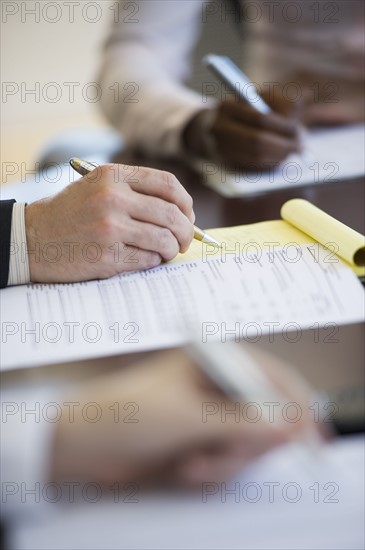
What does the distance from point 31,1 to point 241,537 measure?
3822 millimetres

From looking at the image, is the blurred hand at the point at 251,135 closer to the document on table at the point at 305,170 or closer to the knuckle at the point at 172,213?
the document on table at the point at 305,170

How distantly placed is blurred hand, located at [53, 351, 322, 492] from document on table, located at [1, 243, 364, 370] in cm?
5

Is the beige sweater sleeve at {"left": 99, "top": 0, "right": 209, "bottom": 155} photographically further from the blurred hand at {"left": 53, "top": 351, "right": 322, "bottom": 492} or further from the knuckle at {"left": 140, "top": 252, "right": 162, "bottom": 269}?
the blurred hand at {"left": 53, "top": 351, "right": 322, "bottom": 492}

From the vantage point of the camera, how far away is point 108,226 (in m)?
0.84

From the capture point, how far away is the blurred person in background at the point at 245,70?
1385 millimetres

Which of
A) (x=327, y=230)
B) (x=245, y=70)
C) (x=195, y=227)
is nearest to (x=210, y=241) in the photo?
(x=195, y=227)

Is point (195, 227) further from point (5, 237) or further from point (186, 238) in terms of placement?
point (5, 237)

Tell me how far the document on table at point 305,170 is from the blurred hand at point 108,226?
1.16ft

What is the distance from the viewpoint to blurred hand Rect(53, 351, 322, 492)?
26.1 inches

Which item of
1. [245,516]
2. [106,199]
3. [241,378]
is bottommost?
[245,516]

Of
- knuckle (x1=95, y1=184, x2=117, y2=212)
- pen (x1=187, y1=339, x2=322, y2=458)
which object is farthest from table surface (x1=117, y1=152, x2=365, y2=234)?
pen (x1=187, y1=339, x2=322, y2=458)

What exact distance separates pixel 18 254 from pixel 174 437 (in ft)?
0.98

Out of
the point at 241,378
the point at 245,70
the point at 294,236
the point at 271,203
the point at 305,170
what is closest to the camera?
the point at 241,378

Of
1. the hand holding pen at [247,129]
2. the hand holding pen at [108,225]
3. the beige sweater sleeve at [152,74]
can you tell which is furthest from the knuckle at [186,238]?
the beige sweater sleeve at [152,74]
